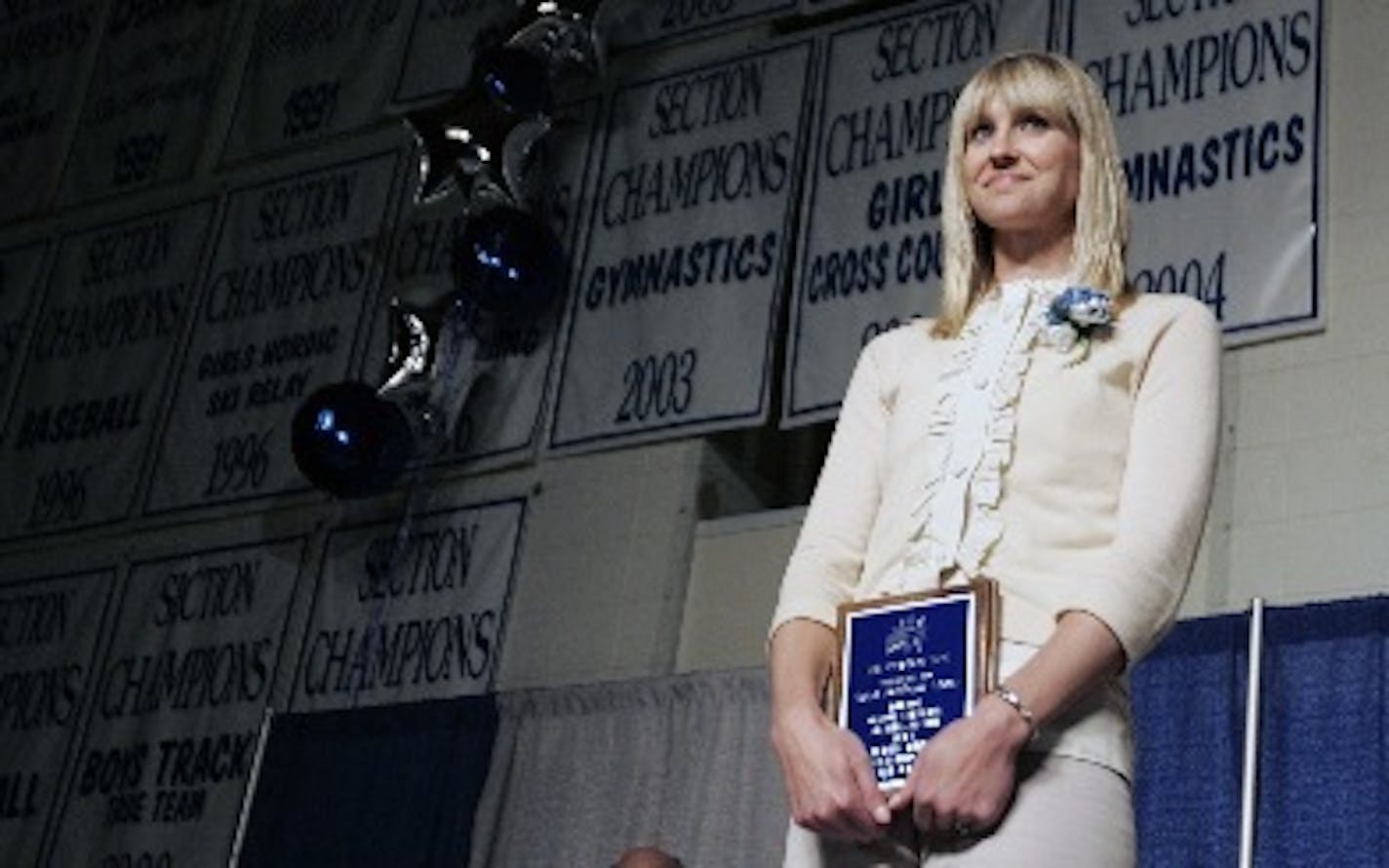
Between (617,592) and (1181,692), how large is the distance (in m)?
1.66

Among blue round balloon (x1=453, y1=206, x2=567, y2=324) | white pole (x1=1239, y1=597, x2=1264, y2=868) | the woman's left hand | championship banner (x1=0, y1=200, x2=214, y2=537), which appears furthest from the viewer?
championship banner (x1=0, y1=200, x2=214, y2=537)

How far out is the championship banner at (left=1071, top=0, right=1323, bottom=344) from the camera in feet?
13.9

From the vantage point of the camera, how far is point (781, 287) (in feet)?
16.5

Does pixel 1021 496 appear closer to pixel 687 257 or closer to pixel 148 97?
pixel 687 257

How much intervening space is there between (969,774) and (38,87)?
6.51 metres

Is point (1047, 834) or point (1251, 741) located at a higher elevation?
point (1251, 741)

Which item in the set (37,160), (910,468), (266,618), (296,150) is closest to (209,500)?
(266,618)

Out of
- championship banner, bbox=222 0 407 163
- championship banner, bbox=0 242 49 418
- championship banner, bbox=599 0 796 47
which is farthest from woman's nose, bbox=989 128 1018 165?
championship banner, bbox=0 242 49 418

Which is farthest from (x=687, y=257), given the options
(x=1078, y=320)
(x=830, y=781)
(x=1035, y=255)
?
(x=830, y=781)

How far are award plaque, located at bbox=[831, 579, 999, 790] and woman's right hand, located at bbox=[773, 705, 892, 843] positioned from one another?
21 millimetres

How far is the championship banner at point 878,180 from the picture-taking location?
190 inches

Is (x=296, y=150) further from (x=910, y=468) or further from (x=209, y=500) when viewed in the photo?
(x=910, y=468)

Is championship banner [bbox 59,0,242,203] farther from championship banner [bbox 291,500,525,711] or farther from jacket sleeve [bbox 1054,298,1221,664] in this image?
jacket sleeve [bbox 1054,298,1221,664]

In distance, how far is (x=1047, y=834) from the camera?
55.6 inches
